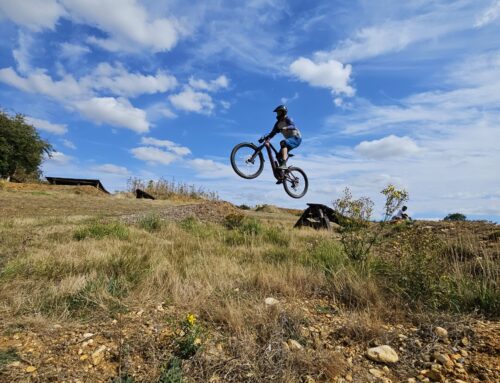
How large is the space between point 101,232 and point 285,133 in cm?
557

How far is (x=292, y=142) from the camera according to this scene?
10078 millimetres

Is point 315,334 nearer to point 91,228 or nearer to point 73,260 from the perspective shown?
point 73,260

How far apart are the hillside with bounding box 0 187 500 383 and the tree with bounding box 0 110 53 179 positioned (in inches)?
1375

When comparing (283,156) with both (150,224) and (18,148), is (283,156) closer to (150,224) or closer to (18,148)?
(150,224)

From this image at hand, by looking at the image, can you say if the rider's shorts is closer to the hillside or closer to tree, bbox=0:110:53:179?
the hillside

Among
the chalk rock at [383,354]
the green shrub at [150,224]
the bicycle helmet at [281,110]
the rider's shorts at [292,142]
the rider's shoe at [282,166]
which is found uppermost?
the bicycle helmet at [281,110]

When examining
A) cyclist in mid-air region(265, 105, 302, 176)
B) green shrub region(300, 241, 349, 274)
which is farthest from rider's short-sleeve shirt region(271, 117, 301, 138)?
green shrub region(300, 241, 349, 274)

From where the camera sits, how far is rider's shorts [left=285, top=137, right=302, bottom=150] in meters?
10.0

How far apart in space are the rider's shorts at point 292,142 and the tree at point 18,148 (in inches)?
1428

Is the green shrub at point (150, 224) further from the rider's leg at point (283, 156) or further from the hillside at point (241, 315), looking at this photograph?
the rider's leg at point (283, 156)

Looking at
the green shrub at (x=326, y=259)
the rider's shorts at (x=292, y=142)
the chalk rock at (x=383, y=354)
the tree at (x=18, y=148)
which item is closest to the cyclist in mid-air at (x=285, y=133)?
the rider's shorts at (x=292, y=142)

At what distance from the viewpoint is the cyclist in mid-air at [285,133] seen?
32.1 feet

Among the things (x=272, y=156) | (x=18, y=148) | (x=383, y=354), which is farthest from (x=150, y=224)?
(x=18, y=148)

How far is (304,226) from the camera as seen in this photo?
1532 cm
